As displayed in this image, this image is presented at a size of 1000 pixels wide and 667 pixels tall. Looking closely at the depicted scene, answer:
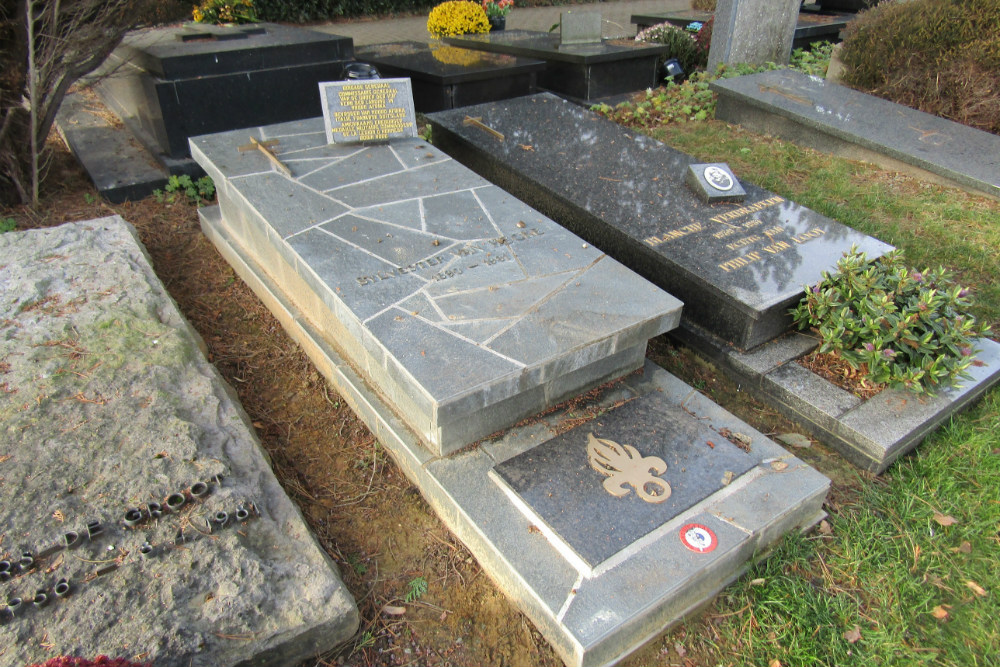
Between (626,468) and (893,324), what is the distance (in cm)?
141

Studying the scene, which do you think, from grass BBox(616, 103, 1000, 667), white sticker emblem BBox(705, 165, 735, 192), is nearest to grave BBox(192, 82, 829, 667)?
grass BBox(616, 103, 1000, 667)

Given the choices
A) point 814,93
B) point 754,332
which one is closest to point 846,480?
point 754,332

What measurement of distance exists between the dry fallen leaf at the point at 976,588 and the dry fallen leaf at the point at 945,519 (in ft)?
0.81

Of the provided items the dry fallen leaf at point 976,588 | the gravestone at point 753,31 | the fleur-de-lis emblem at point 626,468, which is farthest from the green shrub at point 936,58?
the fleur-de-lis emblem at point 626,468

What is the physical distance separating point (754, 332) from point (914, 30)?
4.95 metres

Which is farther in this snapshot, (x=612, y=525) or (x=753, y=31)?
(x=753, y=31)

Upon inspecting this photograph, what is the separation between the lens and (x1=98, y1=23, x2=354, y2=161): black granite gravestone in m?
4.95

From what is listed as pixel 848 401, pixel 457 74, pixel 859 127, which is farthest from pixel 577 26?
pixel 848 401

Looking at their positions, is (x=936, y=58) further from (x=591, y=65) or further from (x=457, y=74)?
(x=457, y=74)

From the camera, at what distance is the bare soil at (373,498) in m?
2.18

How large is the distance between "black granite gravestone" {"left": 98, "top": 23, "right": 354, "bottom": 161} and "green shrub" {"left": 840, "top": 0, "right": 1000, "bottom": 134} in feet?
16.2

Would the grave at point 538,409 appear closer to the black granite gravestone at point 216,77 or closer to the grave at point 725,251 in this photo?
the grave at point 725,251

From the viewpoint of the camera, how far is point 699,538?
225 cm

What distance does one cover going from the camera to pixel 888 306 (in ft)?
9.37
